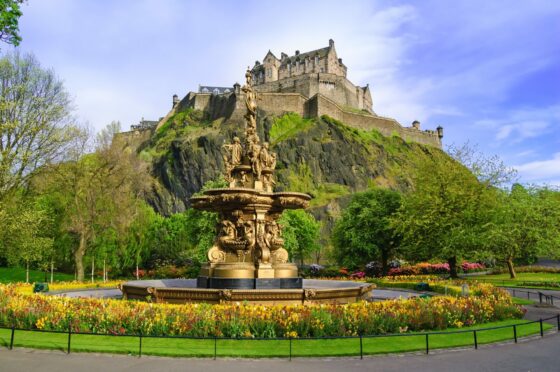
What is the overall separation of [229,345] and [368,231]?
91.0 feet

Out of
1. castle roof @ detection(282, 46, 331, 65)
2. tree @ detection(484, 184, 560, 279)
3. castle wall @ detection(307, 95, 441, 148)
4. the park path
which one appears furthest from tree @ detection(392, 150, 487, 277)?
castle roof @ detection(282, 46, 331, 65)

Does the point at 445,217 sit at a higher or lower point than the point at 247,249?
higher

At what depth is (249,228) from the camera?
1702 centimetres

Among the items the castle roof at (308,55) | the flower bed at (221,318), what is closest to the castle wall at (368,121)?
the castle roof at (308,55)

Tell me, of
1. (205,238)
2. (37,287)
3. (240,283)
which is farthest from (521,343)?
(205,238)

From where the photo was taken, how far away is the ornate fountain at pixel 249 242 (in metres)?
14.5

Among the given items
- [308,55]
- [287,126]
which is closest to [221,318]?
[287,126]

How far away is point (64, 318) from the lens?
11.1m

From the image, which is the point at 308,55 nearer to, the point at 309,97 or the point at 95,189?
the point at 309,97

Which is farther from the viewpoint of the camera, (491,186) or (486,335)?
(491,186)

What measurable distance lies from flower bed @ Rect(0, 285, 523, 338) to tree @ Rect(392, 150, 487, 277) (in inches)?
779

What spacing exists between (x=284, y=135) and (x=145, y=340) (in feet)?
269

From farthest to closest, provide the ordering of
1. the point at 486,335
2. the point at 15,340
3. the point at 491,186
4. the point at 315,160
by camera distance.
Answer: the point at 315,160
the point at 491,186
the point at 486,335
the point at 15,340

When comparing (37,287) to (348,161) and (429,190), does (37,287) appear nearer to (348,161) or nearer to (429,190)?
(429,190)
